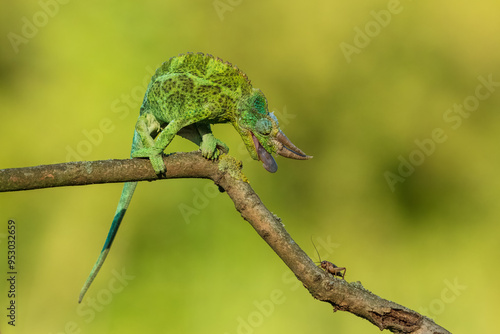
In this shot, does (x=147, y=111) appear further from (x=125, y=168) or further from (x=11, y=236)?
(x=11, y=236)

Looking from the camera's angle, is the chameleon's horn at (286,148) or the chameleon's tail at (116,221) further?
the chameleon's tail at (116,221)

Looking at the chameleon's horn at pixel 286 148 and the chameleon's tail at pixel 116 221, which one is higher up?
the chameleon's horn at pixel 286 148

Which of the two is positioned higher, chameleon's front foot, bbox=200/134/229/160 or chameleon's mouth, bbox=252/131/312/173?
chameleon's mouth, bbox=252/131/312/173

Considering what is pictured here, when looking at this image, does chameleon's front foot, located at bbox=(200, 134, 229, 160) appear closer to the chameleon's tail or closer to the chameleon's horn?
the chameleon's horn

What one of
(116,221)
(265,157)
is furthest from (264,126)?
(116,221)

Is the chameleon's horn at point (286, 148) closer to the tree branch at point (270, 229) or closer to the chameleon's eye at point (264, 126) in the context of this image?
the chameleon's eye at point (264, 126)

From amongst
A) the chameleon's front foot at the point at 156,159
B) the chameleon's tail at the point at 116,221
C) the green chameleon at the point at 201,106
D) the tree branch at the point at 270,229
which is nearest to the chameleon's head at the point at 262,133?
the green chameleon at the point at 201,106

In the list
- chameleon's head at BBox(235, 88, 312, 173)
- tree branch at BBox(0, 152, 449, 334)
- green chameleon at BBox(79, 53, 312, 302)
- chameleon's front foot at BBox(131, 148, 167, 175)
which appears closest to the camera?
tree branch at BBox(0, 152, 449, 334)

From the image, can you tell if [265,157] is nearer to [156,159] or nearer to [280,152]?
[280,152]

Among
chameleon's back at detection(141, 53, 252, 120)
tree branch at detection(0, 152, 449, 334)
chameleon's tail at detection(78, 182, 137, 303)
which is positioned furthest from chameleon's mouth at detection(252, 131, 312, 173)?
chameleon's tail at detection(78, 182, 137, 303)
